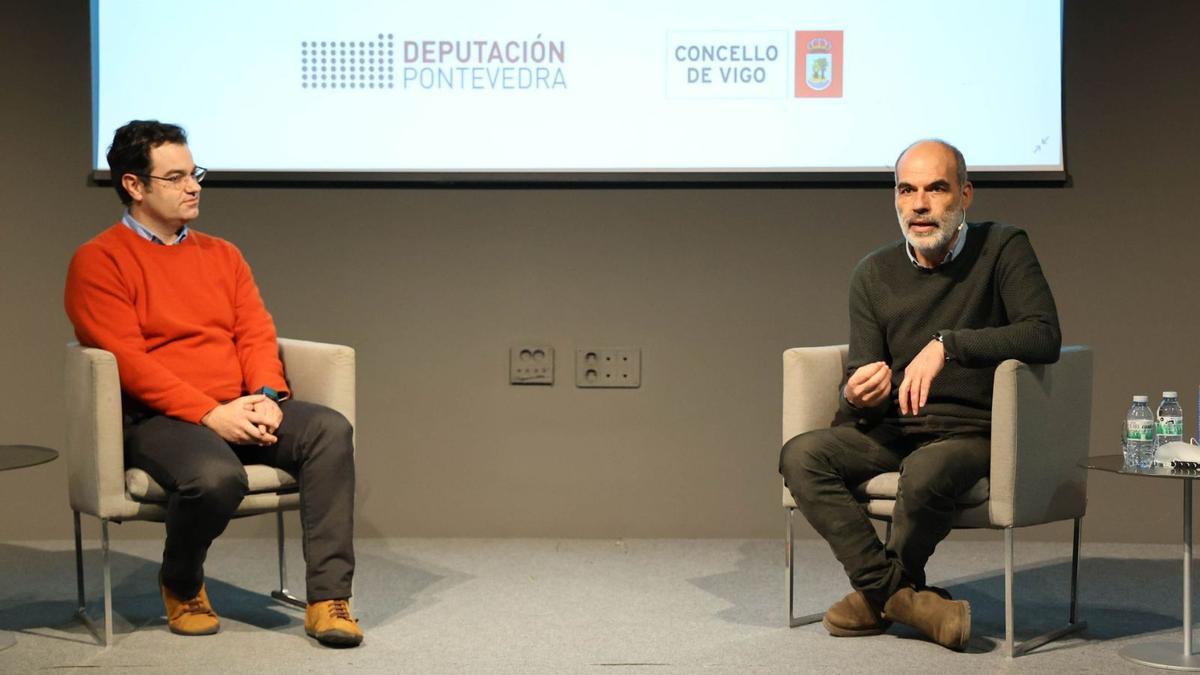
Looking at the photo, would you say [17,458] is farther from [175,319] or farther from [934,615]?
[934,615]

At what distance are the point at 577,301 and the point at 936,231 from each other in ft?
4.69

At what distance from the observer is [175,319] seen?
327 cm

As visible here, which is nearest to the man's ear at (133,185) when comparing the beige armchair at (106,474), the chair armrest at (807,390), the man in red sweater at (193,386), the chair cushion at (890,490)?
the man in red sweater at (193,386)

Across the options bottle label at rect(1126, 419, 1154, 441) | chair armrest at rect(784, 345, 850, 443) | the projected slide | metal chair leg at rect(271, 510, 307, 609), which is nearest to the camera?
bottle label at rect(1126, 419, 1154, 441)

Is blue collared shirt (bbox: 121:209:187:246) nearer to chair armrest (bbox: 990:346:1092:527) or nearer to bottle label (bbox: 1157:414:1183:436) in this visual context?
chair armrest (bbox: 990:346:1092:527)

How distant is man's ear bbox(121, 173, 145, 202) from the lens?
3.28 metres

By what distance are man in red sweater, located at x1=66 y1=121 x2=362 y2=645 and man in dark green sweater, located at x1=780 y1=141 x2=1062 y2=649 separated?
1076mm

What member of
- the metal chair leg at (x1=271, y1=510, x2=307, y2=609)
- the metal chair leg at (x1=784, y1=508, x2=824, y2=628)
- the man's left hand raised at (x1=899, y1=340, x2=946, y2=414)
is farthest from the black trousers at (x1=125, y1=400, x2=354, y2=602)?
the man's left hand raised at (x1=899, y1=340, x2=946, y2=414)

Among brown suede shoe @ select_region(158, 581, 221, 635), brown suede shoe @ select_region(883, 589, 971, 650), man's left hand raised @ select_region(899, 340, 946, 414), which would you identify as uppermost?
man's left hand raised @ select_region(899, 340, 946, 414)

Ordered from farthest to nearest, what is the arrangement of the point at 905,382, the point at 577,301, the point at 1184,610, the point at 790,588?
the point at 577,301, the point at 790,588, the point at 905,382, the point at 1184,610

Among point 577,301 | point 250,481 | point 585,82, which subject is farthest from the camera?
point 577,301

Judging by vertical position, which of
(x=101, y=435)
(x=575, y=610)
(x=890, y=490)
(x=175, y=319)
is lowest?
(x=575, y=610)

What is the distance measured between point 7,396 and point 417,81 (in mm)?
1618

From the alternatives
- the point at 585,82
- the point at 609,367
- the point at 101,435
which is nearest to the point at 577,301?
the point at 609,367
